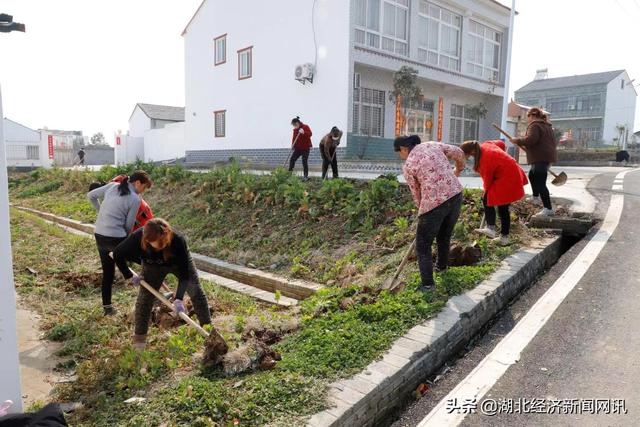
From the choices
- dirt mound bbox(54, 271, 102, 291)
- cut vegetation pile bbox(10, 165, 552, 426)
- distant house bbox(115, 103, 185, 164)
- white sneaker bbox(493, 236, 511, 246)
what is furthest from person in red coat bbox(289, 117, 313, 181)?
distant house bbox(115, 103, 185, 164)

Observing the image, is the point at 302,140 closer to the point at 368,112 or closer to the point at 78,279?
the point at 78,279

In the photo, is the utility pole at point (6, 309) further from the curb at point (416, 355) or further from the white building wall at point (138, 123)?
the white building wall at point (138, 123)

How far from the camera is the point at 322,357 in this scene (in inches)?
129

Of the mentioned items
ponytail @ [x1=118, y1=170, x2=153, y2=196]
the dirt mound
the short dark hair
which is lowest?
the dirt mound

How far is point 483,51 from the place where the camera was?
23.9 meters

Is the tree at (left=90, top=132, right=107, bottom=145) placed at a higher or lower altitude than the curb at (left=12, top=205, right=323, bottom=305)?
higher

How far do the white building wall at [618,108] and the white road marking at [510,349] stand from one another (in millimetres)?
47829

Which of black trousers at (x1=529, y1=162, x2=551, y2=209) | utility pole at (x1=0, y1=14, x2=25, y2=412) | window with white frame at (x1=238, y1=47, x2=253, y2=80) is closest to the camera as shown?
utility pole at (x1=0, y1=14, x2=25, y2=412)

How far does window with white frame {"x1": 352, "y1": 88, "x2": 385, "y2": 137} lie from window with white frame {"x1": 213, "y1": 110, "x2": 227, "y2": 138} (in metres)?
7.64

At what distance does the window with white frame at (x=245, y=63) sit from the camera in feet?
68.3

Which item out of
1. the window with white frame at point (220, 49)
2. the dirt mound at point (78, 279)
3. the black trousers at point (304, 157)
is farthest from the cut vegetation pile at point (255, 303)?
the window with white frame at point (220, 49)

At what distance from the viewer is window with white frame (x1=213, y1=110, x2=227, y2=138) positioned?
75.1 ft

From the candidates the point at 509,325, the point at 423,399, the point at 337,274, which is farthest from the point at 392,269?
the point at 423,399

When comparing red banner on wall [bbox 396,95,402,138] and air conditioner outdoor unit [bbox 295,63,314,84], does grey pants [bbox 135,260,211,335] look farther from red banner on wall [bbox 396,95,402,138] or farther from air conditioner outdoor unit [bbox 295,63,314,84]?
red banner on wall [bbox 396,95,402,138]
